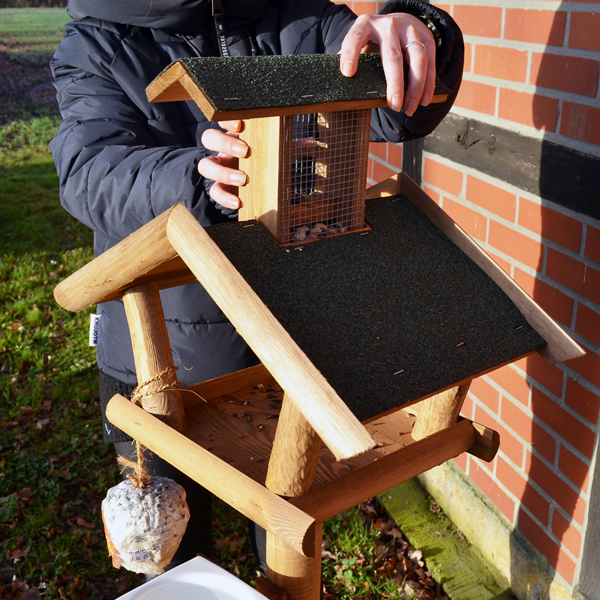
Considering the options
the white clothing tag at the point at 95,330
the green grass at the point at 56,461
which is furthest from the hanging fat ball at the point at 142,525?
the green grass at the point at 56,461

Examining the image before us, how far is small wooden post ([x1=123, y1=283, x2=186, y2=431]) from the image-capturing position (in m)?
1.39

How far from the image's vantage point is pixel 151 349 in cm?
142

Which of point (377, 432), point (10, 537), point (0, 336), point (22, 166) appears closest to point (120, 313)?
point (377, 432)

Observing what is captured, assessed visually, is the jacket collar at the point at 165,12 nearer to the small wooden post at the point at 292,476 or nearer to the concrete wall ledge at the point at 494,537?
the small wooden post at the point at 292,476

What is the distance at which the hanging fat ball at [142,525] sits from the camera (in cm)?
130

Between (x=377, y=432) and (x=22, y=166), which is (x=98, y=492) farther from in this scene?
(x=22, y=166)

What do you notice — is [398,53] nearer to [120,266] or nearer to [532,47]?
[120,266]

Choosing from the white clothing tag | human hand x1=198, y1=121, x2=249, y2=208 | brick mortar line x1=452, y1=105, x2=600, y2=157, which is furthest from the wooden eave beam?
the white clothing tag

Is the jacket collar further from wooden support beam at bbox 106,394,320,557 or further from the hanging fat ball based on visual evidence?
the hanging fat ball

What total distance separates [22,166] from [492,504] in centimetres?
646

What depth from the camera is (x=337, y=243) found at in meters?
1.26

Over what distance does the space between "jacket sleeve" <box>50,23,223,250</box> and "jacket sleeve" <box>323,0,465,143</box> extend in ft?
1.69

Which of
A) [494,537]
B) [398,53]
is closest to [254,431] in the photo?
[398,53]

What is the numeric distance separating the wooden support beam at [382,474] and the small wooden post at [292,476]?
0.04m
